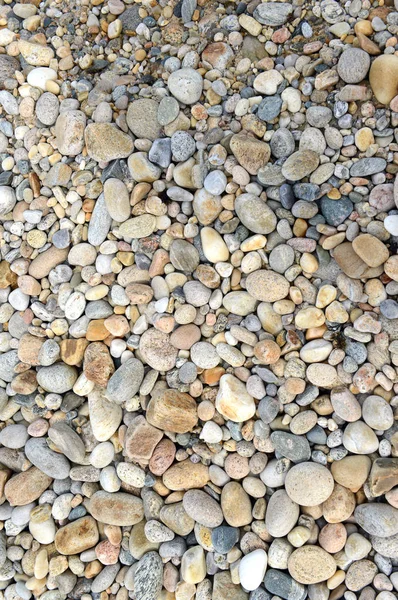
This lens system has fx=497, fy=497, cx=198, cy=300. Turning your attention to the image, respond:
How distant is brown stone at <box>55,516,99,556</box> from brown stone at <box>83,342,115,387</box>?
419 millimetres

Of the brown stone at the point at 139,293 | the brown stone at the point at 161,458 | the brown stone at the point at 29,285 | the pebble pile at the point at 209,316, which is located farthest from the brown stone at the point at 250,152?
the brown stone at the point at 161,458

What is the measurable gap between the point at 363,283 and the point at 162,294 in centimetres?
59

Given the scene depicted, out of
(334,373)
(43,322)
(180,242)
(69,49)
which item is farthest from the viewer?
(69,49)

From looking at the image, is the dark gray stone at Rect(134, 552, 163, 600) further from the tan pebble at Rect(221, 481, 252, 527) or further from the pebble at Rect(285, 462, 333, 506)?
the pebble at Rect(285, 462, 333, 506)

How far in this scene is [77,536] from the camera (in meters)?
1.49

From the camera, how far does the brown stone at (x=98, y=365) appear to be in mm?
1525

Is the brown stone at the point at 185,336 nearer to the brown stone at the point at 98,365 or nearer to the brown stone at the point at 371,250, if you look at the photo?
the brown stone at the point at 98,365

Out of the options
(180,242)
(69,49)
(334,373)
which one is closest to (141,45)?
(69,49)

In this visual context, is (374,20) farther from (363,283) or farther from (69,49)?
(69,49)

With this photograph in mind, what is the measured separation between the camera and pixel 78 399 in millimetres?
1573

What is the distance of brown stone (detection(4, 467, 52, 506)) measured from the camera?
1.54 m

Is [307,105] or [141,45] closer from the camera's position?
[307,105]

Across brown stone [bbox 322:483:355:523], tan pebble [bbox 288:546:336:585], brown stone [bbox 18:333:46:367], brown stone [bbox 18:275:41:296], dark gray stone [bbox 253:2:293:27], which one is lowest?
tan pebble [bbox 288:546:336:585]

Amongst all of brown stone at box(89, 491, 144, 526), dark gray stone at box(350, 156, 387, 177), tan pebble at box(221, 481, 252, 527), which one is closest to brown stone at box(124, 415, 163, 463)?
brown stone at box(89, 491, 144, 526)
